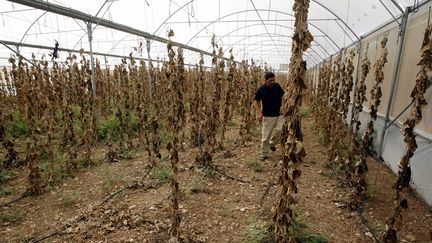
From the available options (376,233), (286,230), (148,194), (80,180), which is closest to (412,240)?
(376,233)

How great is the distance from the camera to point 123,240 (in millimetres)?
3287

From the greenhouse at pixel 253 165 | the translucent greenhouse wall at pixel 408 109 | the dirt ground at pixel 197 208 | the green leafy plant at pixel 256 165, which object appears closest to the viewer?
the greenhouse at pixel 253 165

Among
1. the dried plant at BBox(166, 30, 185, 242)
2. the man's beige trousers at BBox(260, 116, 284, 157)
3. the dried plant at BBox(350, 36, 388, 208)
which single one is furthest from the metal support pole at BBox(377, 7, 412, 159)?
the dried plant at BBox(166, 30, 185, 242)

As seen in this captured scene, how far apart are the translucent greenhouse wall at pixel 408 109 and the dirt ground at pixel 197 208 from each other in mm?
326

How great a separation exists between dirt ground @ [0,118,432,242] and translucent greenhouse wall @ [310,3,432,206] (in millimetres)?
326

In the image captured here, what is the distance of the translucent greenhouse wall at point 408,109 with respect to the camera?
4.20 meters

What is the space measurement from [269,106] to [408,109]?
246 cm

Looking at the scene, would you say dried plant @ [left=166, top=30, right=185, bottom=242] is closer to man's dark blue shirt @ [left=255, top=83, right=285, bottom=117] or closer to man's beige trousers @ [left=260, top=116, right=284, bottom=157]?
man's dark blue shirt @ [left=255, top=83, right=285, bottom=117]

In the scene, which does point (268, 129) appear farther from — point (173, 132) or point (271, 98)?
point (173, 132)

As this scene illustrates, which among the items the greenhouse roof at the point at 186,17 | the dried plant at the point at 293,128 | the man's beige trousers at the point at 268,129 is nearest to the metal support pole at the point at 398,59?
the greenhouse roof at the point at 186,17

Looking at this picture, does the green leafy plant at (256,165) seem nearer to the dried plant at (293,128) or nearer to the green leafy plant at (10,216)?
the dried plant at (293,128)

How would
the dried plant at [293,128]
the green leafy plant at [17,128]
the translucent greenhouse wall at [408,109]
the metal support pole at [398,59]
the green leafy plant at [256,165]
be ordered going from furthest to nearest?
the green leafy plant at [17,128] < the green leafy plant at [256,165] < the metal support pole at [398,59] < the translucent greenhouse wall at [408,109] < the dried plant at [293,128]

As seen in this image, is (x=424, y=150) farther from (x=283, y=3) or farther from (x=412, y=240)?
(x=283, y=3)

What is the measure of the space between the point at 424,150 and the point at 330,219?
1.89 metres
